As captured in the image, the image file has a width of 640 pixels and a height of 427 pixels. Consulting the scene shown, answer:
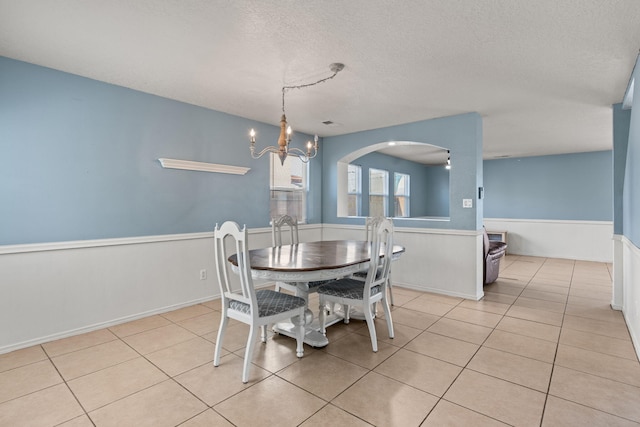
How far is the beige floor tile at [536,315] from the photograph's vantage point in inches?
132

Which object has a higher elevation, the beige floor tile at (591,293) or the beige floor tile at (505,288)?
the beige floor tile at (505,288)

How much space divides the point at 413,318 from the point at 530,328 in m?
1.10

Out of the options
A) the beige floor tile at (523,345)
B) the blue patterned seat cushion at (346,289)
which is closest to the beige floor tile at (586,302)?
the beige floor tile at (523,345)

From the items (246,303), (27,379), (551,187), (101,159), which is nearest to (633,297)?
(246,303)

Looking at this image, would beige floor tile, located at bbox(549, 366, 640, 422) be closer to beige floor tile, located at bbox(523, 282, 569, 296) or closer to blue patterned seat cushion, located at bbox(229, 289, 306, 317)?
blue patterned seat cushion, located at bbox(229, 289, 306, 317)

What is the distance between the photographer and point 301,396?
2039 mm

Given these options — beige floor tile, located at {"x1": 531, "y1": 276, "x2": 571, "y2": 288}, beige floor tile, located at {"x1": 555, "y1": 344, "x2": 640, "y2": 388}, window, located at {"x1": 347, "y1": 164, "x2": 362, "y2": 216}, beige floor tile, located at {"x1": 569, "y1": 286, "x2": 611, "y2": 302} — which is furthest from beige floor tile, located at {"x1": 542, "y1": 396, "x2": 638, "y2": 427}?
window, located at {"x1": 347, "y1": 164, "x2": 362, "y2": 216}

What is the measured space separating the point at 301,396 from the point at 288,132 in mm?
2022

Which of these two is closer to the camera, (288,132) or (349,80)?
(288,132)

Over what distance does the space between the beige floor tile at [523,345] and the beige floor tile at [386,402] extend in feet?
3.63

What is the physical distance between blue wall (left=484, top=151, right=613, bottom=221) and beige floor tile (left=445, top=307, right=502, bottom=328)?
520 cm

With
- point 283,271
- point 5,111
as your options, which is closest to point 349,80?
point 283,271

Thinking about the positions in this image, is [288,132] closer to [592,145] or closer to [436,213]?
[592,145]

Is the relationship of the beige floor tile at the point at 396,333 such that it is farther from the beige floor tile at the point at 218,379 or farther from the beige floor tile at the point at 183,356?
the beige floor tile at the point at 183,356
